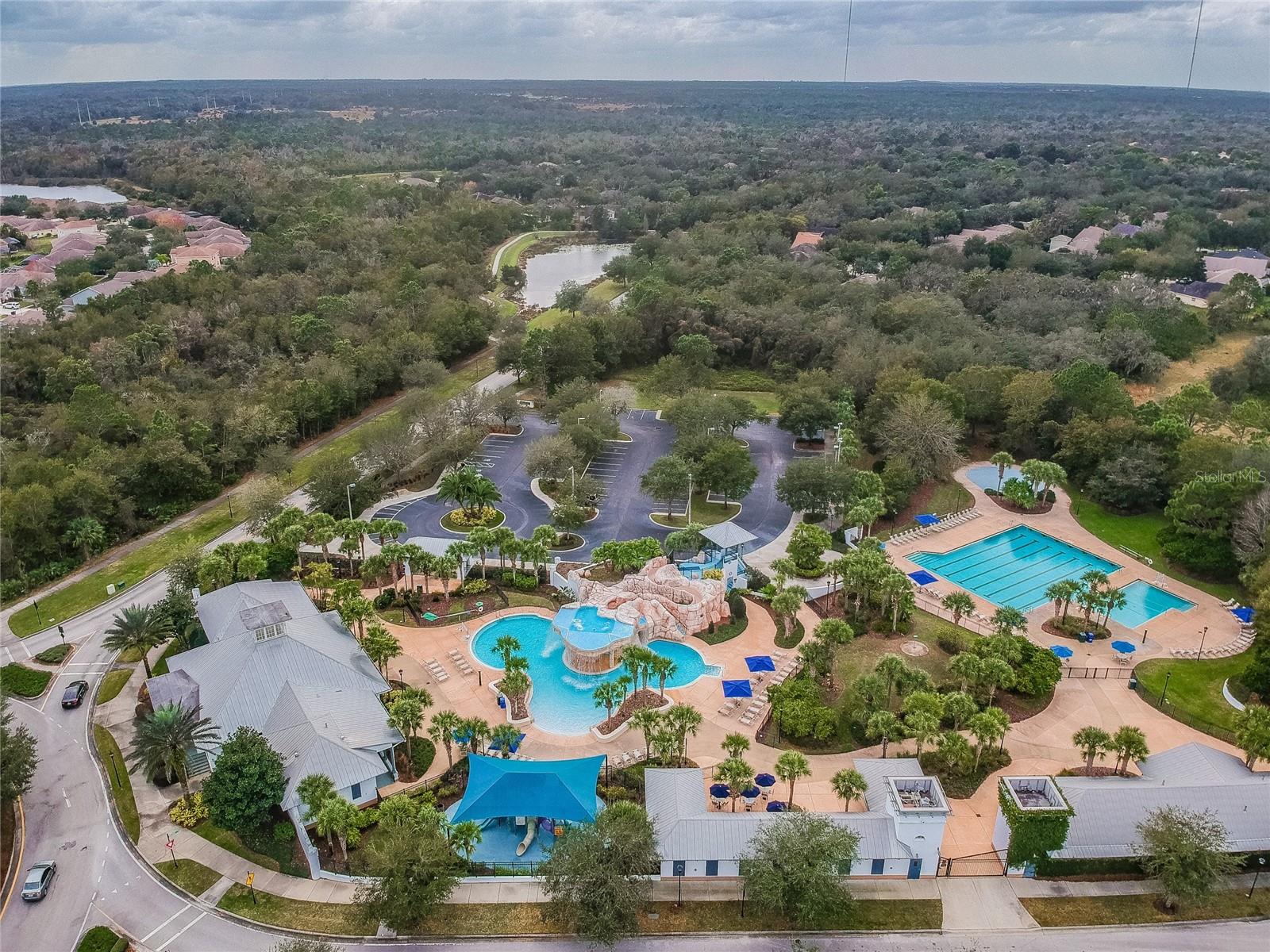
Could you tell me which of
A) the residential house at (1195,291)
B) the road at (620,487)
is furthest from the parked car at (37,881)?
the residential house at (1195,291)

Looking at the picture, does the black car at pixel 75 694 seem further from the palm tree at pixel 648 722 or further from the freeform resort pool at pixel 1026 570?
the freeform resort pool at pixel 1026 570

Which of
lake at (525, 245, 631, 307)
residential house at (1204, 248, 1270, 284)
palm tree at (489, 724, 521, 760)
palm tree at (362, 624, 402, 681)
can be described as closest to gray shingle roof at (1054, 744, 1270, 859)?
palm tree at (489, 724, 521, 760)

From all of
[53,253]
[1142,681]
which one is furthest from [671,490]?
[53,253]

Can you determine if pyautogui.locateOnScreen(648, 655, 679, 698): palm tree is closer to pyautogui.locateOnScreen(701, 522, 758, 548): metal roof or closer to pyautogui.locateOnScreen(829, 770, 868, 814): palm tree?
pyautogui.locateOnScreen(829, 770, 868, 814): palm tree

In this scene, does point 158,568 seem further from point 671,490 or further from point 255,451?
point 671,490

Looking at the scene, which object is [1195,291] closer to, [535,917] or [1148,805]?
[1148,805]

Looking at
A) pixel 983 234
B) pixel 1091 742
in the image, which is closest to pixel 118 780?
pixel 1091 742
